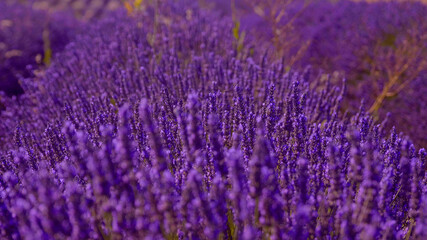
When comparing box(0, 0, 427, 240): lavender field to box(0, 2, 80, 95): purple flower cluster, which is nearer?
box(0, 0, 427, 240): lavender field

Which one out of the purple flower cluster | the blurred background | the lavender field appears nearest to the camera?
the lavender field

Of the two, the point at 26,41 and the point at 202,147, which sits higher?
the point at 202,147

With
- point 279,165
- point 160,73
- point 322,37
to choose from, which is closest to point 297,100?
point 279,165

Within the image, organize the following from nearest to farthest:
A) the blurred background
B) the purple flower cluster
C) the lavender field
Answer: the lavender field < the blurred background < the purple flower cluster

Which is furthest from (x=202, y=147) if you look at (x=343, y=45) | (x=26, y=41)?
(x=26, y=41)

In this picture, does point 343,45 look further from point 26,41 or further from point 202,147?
point 26,41

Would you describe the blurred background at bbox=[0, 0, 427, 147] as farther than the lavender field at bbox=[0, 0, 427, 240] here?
Yes

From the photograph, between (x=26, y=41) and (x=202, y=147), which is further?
(x=26, y=41)

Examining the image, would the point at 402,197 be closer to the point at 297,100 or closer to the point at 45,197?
the point at 297,100
